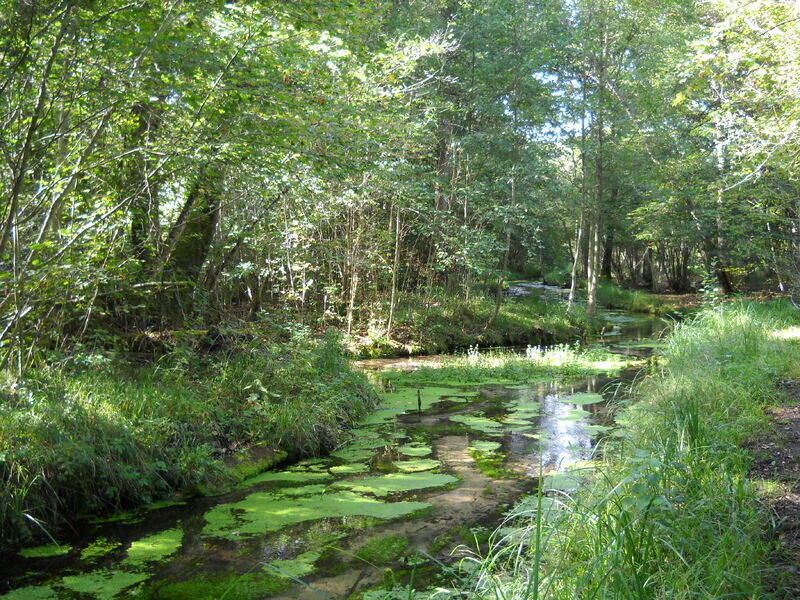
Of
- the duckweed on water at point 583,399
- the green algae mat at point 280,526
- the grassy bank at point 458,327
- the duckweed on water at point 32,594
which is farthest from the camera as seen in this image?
the grassy bank at point 458,327

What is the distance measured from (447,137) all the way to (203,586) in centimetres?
1294

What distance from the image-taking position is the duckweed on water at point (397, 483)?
481 centimetres

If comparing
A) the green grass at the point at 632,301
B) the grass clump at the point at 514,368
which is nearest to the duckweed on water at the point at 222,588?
the grass clump at the point at 514,368

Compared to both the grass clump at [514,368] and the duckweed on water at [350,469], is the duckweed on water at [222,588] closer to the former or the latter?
the duckweed on water at [350,469]

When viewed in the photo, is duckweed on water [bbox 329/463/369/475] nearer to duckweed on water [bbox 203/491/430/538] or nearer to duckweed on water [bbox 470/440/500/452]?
duckweed on water [bbox 203/491/430/538]

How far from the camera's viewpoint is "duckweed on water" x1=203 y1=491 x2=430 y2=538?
162 inches

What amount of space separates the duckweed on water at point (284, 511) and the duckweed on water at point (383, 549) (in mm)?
350

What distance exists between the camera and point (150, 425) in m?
4.75

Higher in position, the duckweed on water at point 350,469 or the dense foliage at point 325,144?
the dense foliage at point 325,144

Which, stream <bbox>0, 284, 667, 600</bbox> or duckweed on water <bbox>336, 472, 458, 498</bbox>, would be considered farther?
duckweed on water <bbox>336, 472, 458, 498</bbox>

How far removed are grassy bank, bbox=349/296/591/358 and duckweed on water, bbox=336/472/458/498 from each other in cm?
577

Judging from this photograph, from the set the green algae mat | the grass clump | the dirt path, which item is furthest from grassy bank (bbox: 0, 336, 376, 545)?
the dirt path

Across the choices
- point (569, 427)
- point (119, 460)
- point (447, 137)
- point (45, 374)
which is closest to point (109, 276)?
point (45, 374)

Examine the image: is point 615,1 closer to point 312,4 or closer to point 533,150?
point 533,150
